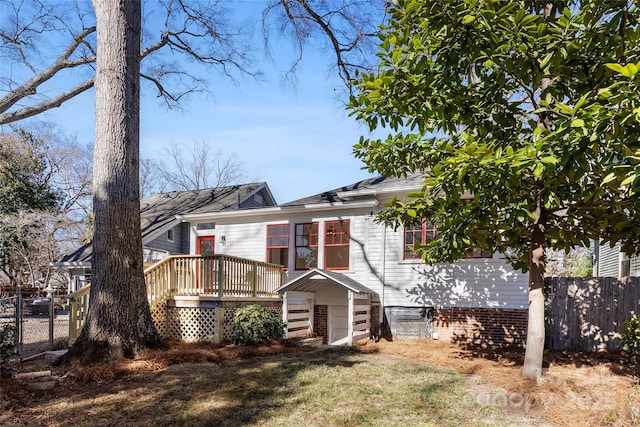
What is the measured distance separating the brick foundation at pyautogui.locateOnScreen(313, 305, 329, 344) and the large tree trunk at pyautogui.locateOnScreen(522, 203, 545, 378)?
6.58 meters

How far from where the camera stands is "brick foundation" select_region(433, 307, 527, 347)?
10492 mm

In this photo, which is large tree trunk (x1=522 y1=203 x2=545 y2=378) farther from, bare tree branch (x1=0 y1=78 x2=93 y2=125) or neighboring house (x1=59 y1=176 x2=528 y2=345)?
bare tree branch (x1=0 y1=78 x2=93 y2=125)

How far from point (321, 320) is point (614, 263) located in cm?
1070

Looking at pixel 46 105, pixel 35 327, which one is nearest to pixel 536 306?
pixel 35 327

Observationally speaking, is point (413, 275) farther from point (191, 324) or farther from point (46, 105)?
point (46, 105)

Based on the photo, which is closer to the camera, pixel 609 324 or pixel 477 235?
pixel 477 235

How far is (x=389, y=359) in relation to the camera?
355 inches

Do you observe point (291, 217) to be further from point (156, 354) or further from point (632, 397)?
point (632, 397)

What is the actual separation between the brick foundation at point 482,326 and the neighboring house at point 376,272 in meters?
0.02

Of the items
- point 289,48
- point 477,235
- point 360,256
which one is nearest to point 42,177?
point 289,48

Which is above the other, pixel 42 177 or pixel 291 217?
pixel 42 177

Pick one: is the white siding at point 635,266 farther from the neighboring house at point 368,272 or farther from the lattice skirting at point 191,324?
the lattice skirting at point 191,324

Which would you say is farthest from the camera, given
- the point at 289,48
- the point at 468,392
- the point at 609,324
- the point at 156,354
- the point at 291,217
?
the point at 289,48

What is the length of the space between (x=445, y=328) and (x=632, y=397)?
17.8 feet
